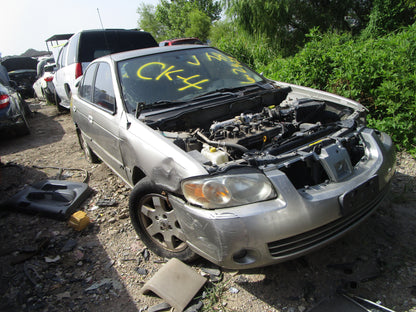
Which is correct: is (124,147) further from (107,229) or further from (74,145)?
(74,145)

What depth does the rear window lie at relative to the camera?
239 inches

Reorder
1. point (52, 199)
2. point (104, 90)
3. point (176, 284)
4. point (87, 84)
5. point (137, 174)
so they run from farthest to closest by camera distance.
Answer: point (87, 84)
point (52, 199)
point (104, 90)
point (137, 174)
point (176, 284)

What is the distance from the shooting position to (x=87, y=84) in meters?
3.89

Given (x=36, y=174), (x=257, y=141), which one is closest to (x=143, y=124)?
(x=257, y=141)

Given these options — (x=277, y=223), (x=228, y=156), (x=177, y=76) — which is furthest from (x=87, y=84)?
(x=277, y=223)

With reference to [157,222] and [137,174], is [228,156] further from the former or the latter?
[137,174]

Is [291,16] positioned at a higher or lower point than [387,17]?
higher

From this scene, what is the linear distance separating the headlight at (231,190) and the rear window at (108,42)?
201 inches

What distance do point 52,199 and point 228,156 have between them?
95.1 inches

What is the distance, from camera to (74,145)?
230 inches

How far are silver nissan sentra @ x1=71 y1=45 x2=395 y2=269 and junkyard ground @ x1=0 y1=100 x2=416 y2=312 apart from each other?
14.5 inches

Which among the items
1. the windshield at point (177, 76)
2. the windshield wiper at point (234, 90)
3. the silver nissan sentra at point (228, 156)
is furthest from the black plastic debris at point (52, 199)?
the windshield wiper at point (234, 90)

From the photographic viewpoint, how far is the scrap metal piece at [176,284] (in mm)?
2027

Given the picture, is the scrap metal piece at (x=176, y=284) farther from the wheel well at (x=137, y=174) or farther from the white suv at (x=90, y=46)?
the white suv at (x=90, y=46)
